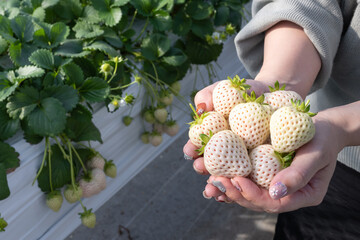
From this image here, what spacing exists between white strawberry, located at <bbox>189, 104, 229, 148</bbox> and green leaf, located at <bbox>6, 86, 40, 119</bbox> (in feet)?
1.64

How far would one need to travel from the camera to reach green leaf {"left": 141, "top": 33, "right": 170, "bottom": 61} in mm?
1506

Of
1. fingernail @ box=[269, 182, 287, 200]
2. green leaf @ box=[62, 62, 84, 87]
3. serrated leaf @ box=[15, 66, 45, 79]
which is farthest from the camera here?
green leaf @ box=[62, 62, 84, 87]

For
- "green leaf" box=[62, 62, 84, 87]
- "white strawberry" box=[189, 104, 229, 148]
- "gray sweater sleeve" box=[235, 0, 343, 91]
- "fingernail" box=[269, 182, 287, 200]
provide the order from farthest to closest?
"green leaf" box=[62, 62, 84, 87], "gray sweater sleeve" box=[235, 0, 343, 91], "white strawberry" box=[189, 104, 229, 148], "fingernail" box=[269, 182, 287, 200]

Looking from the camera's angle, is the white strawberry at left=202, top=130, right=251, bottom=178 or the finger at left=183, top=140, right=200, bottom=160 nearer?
the white strawberry at left=202, top=130, right=251, bottom=178

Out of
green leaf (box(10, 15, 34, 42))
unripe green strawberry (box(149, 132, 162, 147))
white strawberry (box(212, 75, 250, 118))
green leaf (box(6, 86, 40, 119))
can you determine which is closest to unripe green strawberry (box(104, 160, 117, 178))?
unripe green strawberry (box(149, 132, 162, 147))

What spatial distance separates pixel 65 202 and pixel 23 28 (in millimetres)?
577

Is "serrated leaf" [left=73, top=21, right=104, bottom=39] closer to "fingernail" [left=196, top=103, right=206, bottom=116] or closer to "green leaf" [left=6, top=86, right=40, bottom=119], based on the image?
"green leaf" [left=6, top=86, right=40, bottom=119]

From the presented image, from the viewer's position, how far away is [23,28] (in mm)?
1277

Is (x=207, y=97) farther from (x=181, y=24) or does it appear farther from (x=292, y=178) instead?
(x=181, y=24)

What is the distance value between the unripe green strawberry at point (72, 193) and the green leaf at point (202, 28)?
31.7 inches

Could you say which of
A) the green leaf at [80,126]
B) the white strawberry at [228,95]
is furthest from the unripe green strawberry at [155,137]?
the white strawberry at [228,95]

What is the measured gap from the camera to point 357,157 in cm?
112

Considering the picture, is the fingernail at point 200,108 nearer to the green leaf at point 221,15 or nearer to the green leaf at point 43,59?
the green leaf at point 43,59

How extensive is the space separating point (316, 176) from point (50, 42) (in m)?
0.91
